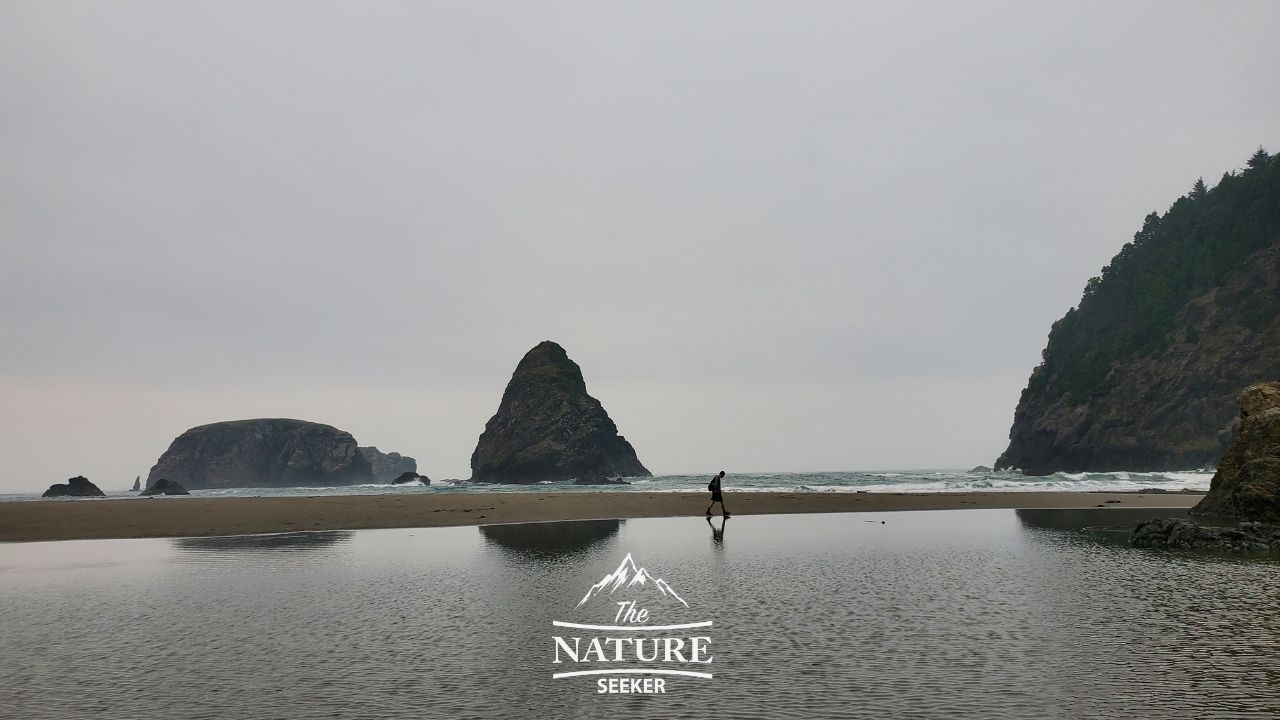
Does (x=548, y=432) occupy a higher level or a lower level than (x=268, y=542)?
higher

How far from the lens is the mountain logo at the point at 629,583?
17.5 metres

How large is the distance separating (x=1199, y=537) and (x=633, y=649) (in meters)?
25.8

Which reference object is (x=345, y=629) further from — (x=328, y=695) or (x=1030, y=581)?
(x=1030, y=581)

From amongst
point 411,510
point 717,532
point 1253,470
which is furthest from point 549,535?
point 1253,470

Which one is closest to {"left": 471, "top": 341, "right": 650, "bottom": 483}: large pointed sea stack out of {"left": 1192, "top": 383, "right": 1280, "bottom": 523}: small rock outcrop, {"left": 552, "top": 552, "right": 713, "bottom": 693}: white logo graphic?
{"left": 1192, "top": 383, "right": 1280, "bottom": 523}: small rock outcrop

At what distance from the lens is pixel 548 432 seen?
560 feet

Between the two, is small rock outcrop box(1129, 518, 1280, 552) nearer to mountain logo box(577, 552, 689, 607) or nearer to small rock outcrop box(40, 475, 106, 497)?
mountain logo box(577, 552, 689, 607)

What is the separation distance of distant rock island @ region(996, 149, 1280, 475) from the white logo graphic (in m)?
102

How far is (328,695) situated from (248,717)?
1066 millimetres

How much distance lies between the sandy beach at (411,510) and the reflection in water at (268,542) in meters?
2.88

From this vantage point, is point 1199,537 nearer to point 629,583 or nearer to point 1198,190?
point 629,583

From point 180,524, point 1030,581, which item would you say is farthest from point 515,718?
point 180,524

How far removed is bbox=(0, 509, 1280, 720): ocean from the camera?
30.9ft

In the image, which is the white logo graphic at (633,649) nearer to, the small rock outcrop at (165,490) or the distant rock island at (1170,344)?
the distant rock island at (1170,344)
